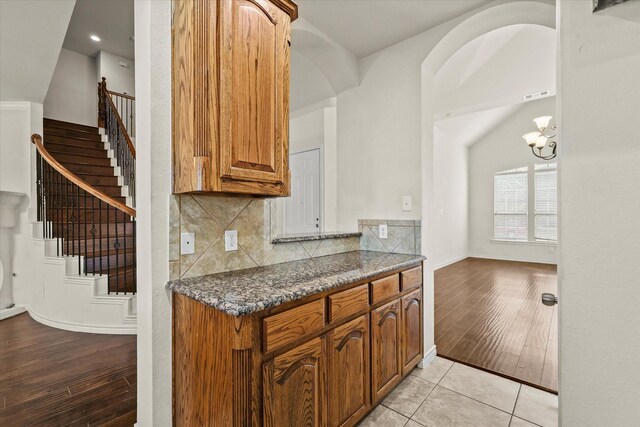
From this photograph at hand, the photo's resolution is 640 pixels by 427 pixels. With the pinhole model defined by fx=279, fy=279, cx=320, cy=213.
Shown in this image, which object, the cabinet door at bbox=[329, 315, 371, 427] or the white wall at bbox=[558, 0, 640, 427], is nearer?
the white wall at bbox=[558, 0, 640, 427]

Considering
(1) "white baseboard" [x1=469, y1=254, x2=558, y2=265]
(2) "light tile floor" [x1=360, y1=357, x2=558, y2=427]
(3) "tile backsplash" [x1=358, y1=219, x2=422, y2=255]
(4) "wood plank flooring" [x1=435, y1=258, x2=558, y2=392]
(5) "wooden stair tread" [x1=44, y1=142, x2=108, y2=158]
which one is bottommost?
(2) "light tile floor" [x1=360, y1=357, x2=558, y2=427]

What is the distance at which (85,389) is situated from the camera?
78.2 inches

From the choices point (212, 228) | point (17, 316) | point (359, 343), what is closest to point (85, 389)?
point (212, 228)

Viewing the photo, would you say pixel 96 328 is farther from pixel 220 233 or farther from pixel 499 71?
pixel 499 71

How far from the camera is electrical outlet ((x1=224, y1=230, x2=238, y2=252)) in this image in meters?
1.59

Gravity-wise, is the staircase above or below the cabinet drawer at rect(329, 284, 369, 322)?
A: above

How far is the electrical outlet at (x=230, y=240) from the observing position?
1.59 m

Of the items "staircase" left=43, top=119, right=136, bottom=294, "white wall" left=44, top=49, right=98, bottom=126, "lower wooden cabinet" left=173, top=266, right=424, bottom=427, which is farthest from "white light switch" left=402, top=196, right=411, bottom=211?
"white wall" left=44, top=49, right=98, bottom=126

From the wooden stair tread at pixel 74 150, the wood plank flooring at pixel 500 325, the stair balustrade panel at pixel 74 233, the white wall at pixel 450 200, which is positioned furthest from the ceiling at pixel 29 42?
the white wall at pixel 450 200

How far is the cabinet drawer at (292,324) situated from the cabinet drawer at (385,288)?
0.46 metres

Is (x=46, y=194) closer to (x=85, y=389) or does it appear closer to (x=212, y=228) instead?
(x=85, y=389)

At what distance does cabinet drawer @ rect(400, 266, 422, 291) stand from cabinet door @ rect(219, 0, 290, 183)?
1.19 m

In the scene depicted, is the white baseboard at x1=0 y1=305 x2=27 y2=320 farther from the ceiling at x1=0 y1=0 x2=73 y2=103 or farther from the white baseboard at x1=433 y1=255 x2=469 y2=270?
the white baseboard at x1=433 y1=255 x2=469 y2=270

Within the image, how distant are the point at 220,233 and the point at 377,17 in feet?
6.81
